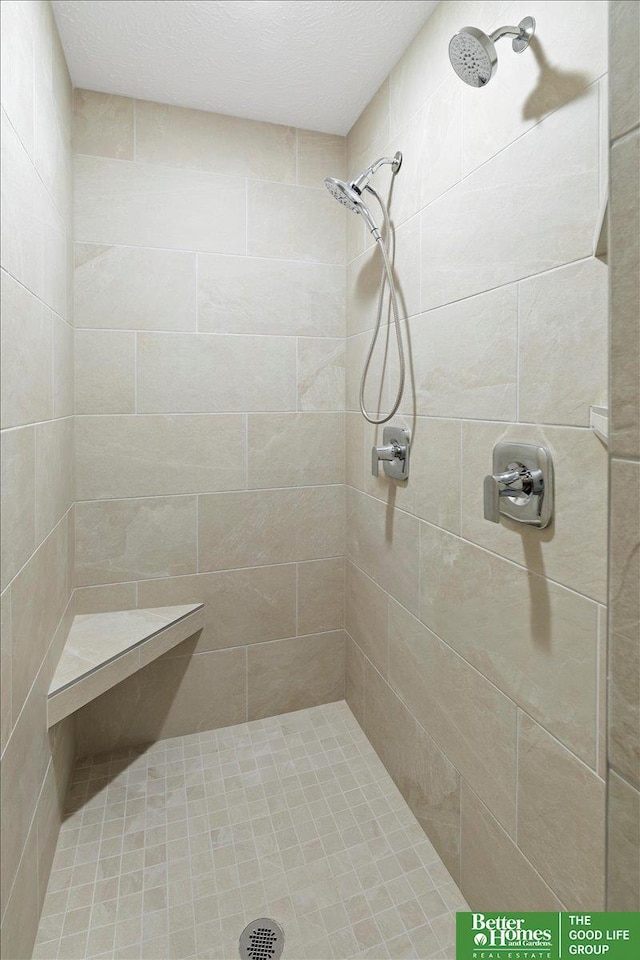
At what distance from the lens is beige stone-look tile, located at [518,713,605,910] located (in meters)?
0.90

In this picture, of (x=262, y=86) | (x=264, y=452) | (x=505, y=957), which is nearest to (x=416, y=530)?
(x=264, y=452)

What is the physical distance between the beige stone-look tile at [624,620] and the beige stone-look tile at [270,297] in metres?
1.65

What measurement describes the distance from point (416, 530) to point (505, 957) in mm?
949

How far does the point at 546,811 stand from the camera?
1.00 meters

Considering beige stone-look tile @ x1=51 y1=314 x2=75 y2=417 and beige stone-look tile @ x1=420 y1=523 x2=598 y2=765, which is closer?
beige stone-look tile @ x1=420 y1=523 x2=598 y2=765

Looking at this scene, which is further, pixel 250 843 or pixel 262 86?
pixel 262 86

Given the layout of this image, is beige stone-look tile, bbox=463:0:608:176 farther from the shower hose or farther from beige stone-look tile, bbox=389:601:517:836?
beige stone-look tile, bbox=389:601:517:836

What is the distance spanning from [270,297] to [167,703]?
1.58 meters

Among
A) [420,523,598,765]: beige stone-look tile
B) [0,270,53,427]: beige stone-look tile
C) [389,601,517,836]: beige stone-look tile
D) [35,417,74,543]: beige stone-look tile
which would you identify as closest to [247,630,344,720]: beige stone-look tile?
[389,601,517,836]: beige stone-look tile

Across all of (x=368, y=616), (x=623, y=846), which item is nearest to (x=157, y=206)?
(x=368, y=616)

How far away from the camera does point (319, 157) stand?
1.94 m

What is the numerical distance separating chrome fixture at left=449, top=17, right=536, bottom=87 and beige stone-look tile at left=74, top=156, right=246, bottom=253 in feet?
3.33

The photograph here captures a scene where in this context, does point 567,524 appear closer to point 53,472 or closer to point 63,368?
point 53,472

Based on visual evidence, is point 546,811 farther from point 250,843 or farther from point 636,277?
point 636,277
